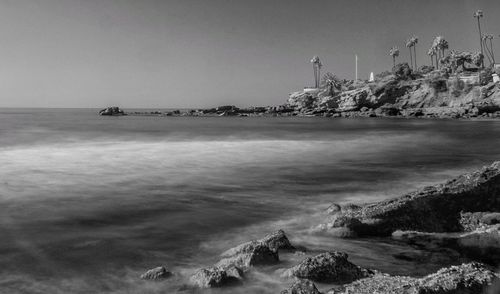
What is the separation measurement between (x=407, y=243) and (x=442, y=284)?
3800 millimetres

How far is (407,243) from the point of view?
9.50 meters

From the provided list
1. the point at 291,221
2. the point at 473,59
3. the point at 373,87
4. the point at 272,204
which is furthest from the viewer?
the point at 473,59

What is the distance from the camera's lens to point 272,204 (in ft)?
47.8

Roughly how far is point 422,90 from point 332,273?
121868 mm

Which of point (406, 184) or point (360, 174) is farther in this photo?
point (360, 174)

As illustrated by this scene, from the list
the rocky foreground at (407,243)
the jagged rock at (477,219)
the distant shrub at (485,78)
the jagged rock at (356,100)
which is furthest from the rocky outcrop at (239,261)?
the jagged rock at (356,100)

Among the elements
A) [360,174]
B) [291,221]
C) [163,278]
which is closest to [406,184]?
[360,174]

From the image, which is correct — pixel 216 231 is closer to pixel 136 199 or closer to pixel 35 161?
pixel 136 199

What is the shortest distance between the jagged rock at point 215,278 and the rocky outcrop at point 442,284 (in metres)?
1.95

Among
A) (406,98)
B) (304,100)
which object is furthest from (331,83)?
(406,98)

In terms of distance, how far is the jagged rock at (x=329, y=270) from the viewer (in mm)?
7125

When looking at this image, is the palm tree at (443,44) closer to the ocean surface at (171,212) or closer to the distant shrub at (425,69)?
the distant shrub at (425,69)

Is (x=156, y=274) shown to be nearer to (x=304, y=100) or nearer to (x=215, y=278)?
(x=215, y=278)

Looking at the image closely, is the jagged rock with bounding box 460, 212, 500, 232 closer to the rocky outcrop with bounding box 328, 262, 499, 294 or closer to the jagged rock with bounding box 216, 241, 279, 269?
the rocky outcrop with bounding box 328, 262, 499, 294
